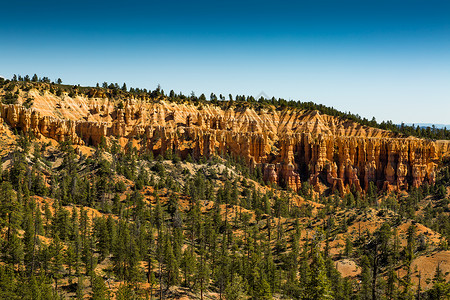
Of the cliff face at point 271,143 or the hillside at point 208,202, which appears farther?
the cliff face at point 271,143

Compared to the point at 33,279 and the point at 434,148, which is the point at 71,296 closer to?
the point at 33,279

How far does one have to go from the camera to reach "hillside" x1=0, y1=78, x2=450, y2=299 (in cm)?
5956

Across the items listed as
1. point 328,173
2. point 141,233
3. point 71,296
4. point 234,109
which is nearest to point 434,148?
point 328,173

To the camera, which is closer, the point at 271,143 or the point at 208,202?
the point at 208,202

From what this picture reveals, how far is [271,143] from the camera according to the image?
15900 cm

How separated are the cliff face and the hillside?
1.81 ft

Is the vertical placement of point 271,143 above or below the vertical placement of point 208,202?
above

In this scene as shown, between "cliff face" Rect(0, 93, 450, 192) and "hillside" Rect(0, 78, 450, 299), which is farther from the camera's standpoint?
"cliff face" Rect(0, 93, 450, 192)

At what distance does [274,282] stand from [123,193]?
53.5 meters

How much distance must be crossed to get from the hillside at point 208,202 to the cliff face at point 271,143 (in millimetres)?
553

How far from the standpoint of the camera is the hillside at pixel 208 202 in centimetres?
5956

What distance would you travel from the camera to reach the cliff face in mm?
143000

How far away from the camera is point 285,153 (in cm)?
15288

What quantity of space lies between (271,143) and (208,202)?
6183 cm
